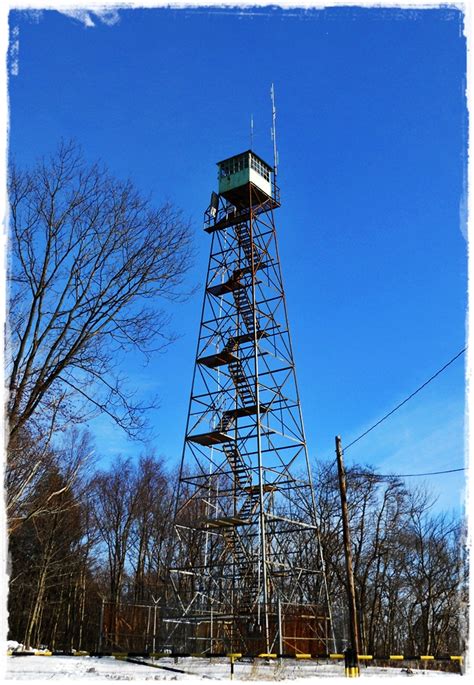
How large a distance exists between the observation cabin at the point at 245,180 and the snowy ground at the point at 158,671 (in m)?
16.7


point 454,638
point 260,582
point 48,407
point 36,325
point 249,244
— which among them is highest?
point 249,244

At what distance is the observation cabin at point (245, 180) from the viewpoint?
26.4 metres

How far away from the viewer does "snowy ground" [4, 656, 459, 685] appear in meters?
13.6

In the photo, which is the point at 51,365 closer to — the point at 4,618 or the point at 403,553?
the point at 4,618

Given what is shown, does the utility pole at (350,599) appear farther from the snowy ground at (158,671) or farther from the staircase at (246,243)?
the staircase at (246,243)

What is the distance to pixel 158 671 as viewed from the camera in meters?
15.8

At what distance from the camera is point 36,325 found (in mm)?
11648

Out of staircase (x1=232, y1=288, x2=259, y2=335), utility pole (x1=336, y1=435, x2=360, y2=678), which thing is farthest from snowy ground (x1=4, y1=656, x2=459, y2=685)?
staircase (x1=232, y1=288, x2=259, y2=335)

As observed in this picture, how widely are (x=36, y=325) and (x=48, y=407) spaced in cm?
162

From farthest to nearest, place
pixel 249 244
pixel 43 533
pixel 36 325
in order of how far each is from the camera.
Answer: pixel 43 533 < pixel 249 244 < pixel 36 325

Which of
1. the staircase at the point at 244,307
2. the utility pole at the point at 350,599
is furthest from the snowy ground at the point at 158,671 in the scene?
the staircase at the point at 244,307

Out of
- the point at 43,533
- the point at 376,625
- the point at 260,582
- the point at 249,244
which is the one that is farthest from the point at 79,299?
the point at 376,625

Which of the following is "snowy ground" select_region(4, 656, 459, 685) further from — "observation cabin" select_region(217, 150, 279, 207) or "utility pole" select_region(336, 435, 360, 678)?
"observation cabin" select_region(217, 150, 279, 207)

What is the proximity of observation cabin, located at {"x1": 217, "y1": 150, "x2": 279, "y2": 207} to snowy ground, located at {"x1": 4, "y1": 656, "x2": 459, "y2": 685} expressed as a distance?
16680 mm
